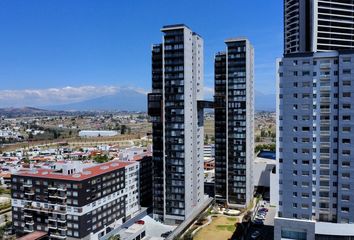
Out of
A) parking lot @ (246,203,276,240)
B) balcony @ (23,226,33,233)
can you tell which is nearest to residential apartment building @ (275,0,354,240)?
parking lot @ (246,203,276,240)

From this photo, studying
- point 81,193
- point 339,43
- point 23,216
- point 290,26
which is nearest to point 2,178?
point 23,216

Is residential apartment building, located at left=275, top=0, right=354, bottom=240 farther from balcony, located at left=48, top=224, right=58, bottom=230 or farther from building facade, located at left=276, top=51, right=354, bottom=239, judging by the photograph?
balcony, located at left=48, top=224, right=58, bottom=230

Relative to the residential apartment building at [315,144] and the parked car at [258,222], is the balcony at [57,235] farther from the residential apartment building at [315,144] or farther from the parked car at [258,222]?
the parked car at [258,222]

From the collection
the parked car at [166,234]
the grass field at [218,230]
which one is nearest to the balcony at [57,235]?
the parked car at [166,234]

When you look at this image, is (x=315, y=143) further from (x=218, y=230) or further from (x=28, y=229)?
(x=28, y=229)

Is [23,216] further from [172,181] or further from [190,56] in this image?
[190,56]

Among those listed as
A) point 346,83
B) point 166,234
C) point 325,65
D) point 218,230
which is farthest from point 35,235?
point 346,83

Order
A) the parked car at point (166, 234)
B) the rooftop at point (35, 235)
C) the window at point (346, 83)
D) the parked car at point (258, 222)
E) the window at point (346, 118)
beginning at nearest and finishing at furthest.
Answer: the window at point (346, 83), the window at point (346, 118), the rooftop at point (35, 235), the parked car at point (166, 234), the parked car at point (258, 222)
